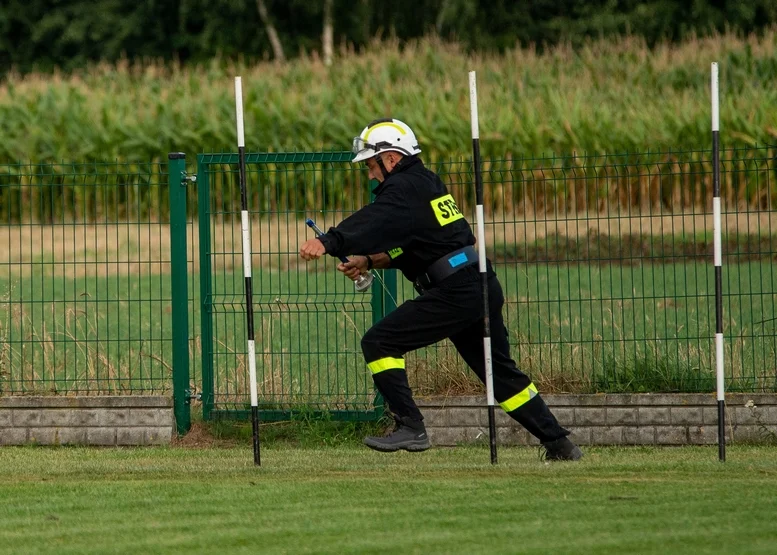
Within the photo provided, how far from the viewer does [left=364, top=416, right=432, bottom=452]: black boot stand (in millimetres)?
8734

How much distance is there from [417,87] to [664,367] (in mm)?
17011

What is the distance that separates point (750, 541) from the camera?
642cm

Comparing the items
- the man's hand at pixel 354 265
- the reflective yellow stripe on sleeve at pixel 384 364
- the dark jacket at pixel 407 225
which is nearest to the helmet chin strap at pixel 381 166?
the dark jacket at pixel 407 225

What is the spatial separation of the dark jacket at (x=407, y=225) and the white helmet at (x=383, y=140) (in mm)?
92

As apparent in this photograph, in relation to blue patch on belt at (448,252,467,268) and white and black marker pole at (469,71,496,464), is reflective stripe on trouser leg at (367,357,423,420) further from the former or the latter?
blue patch on belt at (448,252,467,268)

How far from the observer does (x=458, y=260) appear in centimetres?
873

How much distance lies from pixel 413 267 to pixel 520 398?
1.08 meters

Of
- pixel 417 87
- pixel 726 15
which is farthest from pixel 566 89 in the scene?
pixel 726 15

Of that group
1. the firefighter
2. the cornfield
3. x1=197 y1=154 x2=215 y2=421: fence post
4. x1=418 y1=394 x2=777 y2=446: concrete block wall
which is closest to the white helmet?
the firefighter

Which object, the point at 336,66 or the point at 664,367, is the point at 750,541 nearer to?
the point at 664,367

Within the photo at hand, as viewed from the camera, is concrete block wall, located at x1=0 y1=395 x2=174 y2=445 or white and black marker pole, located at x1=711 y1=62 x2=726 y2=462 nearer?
white and black marker pole, located at x1=711 y1=62 x2=726 y2=462

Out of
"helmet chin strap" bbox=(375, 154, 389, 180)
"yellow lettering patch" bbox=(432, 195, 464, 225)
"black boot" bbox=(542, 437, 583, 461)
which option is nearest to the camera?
"yellow lettering patch" bbox=(432, 195, 464, 225)

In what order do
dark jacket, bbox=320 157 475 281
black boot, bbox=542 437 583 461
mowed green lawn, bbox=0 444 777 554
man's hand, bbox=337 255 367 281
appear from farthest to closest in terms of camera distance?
black boot, bbox=542 437 583 461 < man's hand, bbox=337 255 367 281 < dark jacket, bbox=320 157 475 281 < mowed green lawn, bbox=0 444 777 554

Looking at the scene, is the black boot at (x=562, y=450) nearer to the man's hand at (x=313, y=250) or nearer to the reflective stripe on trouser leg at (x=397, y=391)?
the reflective stripe on trouser leg at (x=397, y=391)
